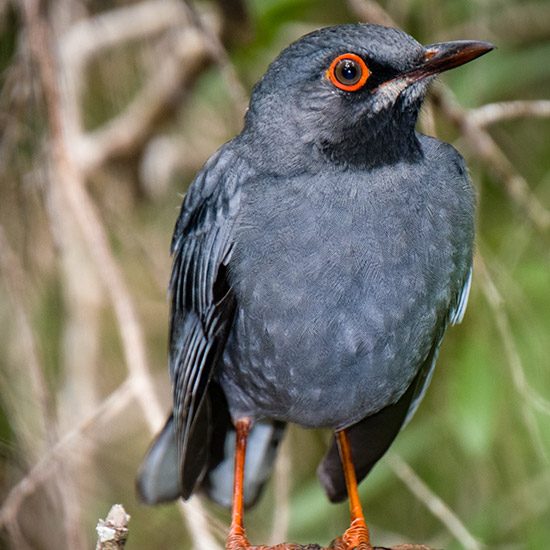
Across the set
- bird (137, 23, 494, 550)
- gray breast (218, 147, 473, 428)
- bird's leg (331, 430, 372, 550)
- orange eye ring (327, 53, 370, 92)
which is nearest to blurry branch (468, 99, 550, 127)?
bird (137, 23, 494, 550)

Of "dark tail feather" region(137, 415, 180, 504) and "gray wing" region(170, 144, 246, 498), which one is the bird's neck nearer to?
"gray wing" region(170, 144, 246, 498)

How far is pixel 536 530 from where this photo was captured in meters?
4.37

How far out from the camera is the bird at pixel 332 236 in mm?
3107

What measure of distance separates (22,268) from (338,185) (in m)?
1.67

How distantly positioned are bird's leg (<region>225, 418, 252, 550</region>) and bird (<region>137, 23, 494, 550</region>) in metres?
0.02

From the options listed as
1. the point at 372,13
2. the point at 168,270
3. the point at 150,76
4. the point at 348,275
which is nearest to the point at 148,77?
the point at 150,76

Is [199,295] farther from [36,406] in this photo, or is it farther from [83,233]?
[36,406]

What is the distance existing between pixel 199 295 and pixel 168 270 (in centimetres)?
156

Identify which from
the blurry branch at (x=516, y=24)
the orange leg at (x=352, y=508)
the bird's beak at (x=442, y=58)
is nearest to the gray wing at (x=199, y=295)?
the orange leg at (x=352, y=508)

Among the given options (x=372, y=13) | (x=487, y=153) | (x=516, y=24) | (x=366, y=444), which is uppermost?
(x=372, y=13)

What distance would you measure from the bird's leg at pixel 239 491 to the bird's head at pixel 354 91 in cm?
119

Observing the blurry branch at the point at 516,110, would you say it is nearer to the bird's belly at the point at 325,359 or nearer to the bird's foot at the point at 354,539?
the bird's belly at the point at 325,359

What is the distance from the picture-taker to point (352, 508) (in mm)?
3693

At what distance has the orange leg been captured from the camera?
3.53 metres
